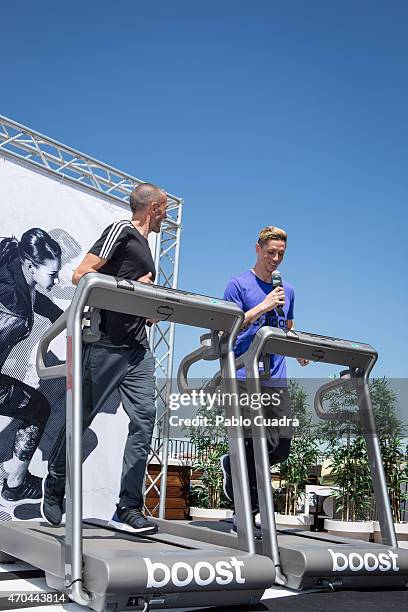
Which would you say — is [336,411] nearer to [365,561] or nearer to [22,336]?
[365,561]


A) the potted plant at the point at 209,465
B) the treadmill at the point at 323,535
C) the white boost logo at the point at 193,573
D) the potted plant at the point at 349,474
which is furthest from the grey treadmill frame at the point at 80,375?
the potted plant at the point at 209,465

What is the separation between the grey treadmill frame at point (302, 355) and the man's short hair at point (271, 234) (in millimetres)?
674

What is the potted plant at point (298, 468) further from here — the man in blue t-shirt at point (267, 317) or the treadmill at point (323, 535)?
the treadmill at point (323, 535)

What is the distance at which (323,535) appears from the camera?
320cm

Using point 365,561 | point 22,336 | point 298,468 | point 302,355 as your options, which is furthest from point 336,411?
point 22,336

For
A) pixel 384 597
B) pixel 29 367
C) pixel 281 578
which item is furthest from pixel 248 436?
pixel 29 367

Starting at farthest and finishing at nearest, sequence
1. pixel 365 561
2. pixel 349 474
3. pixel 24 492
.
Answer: pixel 349 474 → pixel 24 492 → pixel 365 561

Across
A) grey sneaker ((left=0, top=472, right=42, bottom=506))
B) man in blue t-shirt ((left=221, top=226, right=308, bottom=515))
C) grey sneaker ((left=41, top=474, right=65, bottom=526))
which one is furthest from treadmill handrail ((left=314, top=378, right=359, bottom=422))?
grey sneaker ((left=0, top=472, right=42, bottom=506))

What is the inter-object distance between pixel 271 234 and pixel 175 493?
3.50 m

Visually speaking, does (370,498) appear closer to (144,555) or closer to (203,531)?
(203,531)

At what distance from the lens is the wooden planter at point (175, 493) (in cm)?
610

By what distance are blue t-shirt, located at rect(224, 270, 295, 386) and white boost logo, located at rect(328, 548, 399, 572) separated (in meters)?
0.94

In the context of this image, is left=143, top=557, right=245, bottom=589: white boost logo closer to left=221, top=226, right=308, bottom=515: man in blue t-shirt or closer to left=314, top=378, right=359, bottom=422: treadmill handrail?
left=221, top=226, right=308, bottom=515: man in blue t-shirt

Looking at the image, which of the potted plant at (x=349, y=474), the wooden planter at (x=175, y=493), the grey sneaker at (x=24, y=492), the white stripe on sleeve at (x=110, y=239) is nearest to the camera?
the white stripe on sleeve at (x=110, y=239)
